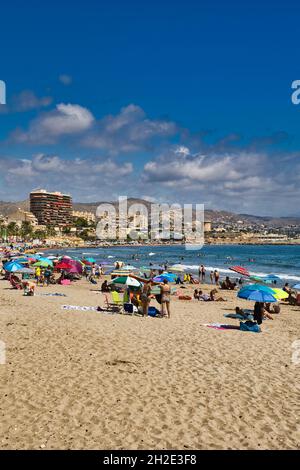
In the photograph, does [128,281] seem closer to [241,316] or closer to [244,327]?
[241,316]

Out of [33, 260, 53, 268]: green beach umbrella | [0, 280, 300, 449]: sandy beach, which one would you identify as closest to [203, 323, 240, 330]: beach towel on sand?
[0, 280, 300, 449]: sandy beach

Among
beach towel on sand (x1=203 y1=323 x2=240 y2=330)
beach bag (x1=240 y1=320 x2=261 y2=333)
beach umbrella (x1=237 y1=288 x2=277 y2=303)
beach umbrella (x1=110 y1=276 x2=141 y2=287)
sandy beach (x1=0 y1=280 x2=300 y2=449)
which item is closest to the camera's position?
sandy beach (x1=0 y1=280 x2=300 y2=449)

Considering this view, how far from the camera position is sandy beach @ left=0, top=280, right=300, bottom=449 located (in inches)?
208

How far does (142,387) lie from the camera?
6.91 m

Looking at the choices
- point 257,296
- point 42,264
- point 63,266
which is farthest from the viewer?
point 63,266

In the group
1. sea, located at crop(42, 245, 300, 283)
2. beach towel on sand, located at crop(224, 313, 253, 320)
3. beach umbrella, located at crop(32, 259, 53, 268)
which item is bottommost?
sea, located at crop(42, 245, 300, 283)

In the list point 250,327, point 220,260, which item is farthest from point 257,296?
point 220,260

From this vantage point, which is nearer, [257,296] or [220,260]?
[257,296]

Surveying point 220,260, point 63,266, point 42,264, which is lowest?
point 220,260

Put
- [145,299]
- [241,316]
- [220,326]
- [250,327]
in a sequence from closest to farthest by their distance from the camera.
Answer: [250,327] → [220,326] → [145,299] → [241,316]

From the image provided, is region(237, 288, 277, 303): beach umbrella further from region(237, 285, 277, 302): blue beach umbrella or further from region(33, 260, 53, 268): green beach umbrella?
region(33, 260, 53, 268): green beach umbrella
